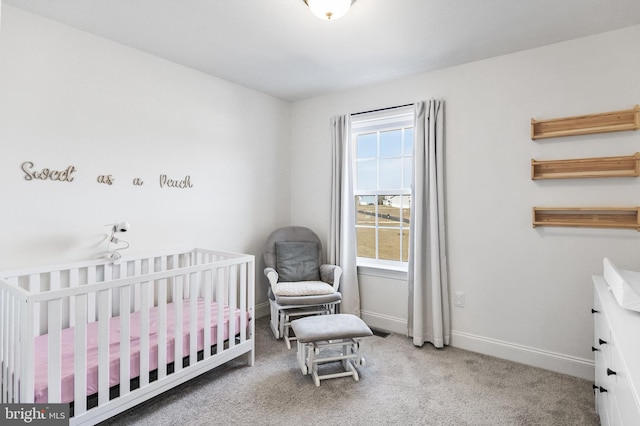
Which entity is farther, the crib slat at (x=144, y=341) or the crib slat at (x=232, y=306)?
the crib slat at (x=232, y=306)

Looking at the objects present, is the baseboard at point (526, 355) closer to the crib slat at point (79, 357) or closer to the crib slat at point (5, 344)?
the crib slat at point (79, 357)

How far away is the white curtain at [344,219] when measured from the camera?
3316 mm

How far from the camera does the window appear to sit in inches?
127

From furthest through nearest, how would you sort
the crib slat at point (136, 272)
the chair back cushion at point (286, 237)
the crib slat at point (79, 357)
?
the chair back cushion at point (286, 237)
the crib slat at point (136, 272)
the crib slat at point (79, 357)

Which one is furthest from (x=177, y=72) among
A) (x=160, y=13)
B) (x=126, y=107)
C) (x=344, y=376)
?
(x=344, y=376)

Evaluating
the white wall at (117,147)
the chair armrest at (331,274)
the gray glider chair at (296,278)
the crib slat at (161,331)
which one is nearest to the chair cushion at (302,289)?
the gray glider chair at (296,278)

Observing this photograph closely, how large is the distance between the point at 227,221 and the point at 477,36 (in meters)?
2.54

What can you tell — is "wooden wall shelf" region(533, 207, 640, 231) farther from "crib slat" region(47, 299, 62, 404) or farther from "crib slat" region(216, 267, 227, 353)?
"crib slat" region(47, 299, 62, 404)

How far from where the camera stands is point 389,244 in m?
3.36

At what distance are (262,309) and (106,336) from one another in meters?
2.01

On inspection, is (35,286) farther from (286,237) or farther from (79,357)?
(286,237)

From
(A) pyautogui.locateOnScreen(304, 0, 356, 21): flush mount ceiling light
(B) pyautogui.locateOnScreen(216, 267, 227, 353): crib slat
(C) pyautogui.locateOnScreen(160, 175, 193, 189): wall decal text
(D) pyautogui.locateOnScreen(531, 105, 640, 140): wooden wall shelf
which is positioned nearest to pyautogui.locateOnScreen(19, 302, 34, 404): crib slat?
(B) pyautogui.locateOnScreen(216, 267, 227, 353): crib slat

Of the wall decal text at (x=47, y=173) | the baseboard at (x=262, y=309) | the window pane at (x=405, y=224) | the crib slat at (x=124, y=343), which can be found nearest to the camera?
the crib slat at (x=124, y=343)

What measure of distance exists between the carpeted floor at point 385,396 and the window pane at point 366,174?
5.34ft
